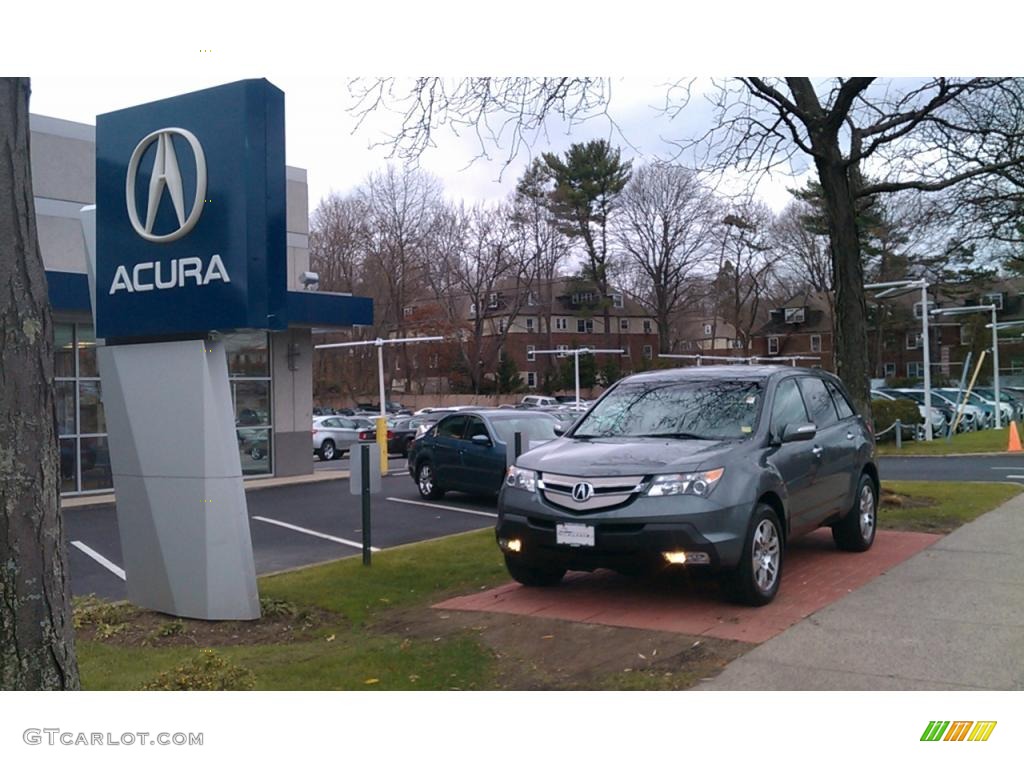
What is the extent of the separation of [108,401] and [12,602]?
383cm

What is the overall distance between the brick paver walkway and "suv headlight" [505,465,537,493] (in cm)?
86

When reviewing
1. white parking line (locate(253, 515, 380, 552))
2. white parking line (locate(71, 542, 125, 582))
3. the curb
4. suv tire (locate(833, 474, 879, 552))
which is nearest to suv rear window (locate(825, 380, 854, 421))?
suv tire (locate(833, 474, 879, 552))

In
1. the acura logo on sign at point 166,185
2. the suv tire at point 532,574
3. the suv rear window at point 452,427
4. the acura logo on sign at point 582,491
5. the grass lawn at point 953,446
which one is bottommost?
the grass lawn at point 953,446

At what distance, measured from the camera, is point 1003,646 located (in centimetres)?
542

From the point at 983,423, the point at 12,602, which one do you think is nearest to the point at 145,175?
the point at 12,602

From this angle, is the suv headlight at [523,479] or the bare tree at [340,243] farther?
the bare tree at [340,243]

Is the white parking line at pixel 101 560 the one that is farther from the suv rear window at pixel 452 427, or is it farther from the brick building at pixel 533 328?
the brick building at pixel 533 328

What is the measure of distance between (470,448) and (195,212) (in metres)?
8.62

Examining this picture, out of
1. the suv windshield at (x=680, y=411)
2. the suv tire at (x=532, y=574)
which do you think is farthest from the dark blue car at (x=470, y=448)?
the suv tire at (x=532, y=574)

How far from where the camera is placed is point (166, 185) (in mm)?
6934

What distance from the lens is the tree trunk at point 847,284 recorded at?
12281mm

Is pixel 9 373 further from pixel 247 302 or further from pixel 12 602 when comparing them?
pixel 247 302

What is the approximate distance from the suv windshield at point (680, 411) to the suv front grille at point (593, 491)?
0.93 metres

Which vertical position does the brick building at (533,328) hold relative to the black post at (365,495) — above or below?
above
